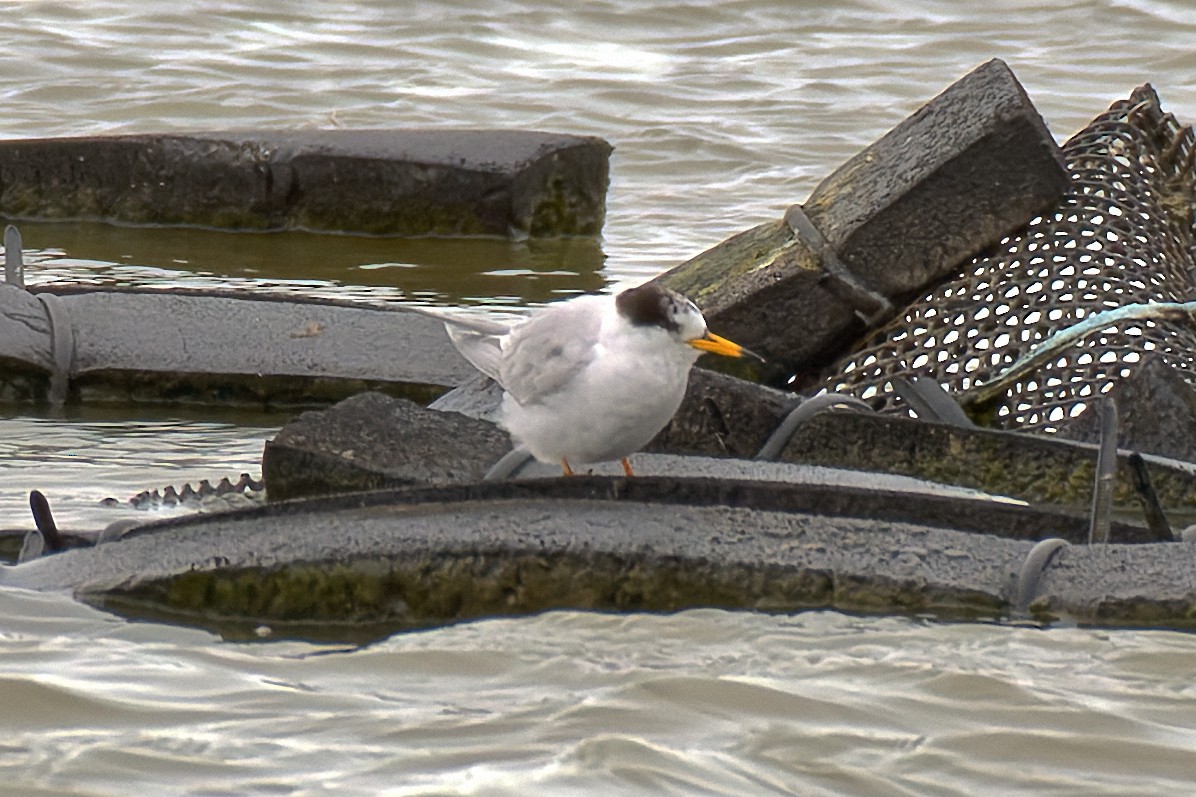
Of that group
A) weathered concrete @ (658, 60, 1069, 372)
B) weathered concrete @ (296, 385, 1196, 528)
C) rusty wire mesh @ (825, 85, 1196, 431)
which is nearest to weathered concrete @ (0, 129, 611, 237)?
weathered concrete @ (658, 60, 1069, 372)

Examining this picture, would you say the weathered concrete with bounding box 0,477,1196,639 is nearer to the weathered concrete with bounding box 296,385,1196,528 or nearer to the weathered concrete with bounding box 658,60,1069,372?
the weathered concrete with bounding box 296,385,1196,528

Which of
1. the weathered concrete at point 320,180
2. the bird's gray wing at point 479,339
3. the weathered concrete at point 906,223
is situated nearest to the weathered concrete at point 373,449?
the bird's gray wing at point 479,339

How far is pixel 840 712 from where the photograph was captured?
12.4ft

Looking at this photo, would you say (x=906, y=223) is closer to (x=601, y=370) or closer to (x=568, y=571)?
(x=601, y=370)

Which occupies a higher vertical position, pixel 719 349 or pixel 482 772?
pixel 719 349

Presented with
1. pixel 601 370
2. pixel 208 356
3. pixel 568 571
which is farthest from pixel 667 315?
pixel 208 356

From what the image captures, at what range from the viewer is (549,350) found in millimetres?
4398

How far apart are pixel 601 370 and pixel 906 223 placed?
2.02 m

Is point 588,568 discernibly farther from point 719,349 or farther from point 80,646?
point 80,646

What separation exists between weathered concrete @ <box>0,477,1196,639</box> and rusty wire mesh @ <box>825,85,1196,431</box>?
1344mm

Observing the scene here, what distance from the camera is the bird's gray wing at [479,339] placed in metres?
4.66

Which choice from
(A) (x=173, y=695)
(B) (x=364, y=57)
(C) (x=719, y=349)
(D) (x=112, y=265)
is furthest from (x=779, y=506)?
(B) (x=364, y=57)

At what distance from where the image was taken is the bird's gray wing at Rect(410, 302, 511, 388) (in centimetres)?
466

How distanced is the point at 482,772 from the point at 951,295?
2.92 metres
